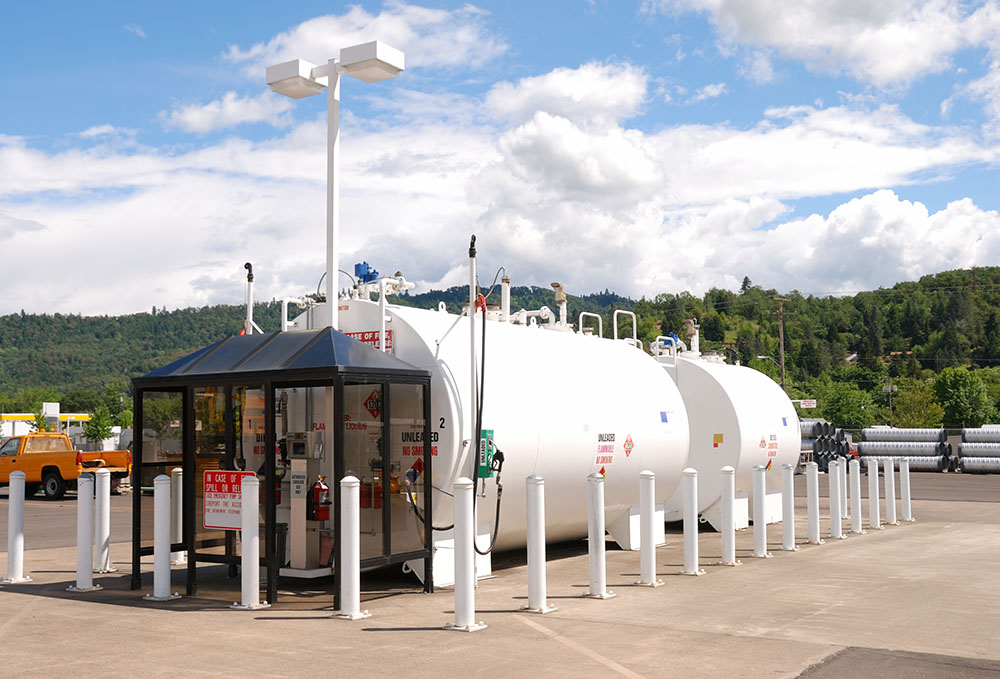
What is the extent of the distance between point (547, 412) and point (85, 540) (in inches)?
231

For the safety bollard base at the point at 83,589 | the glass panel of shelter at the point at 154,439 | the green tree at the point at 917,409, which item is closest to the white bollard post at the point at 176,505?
the glass panel of shelter at the point at 154,439

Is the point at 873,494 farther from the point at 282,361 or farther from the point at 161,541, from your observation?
the point at 161,541

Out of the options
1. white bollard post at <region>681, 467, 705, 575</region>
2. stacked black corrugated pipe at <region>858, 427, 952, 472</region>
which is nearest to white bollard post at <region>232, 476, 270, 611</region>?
white bollard post at <region>681, 467, 705, 575</region>

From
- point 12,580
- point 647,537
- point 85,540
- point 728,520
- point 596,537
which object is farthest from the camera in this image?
point 728,520

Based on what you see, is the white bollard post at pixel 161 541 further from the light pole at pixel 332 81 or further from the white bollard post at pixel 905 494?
the white bollard post at pixel 905 494

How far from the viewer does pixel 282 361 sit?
10898 millimetres

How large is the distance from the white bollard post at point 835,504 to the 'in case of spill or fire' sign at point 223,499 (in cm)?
1083

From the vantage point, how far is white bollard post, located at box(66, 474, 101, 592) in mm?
11844

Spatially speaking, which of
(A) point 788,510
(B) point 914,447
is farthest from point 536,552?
(B) point 914,447

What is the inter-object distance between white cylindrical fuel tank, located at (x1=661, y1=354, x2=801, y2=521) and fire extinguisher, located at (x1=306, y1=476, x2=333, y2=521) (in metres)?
8.87

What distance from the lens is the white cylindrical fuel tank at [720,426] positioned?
18.8 meters

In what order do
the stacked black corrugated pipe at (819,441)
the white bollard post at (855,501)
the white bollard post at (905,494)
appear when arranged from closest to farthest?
1. the white bollard post at (855,501)
2. the white bollard post at (905,494)
3. the stacked black corrugated pipe at (819,441)

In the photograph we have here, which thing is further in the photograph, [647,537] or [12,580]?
[12,580]

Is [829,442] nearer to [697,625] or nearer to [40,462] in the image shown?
[40,462]
